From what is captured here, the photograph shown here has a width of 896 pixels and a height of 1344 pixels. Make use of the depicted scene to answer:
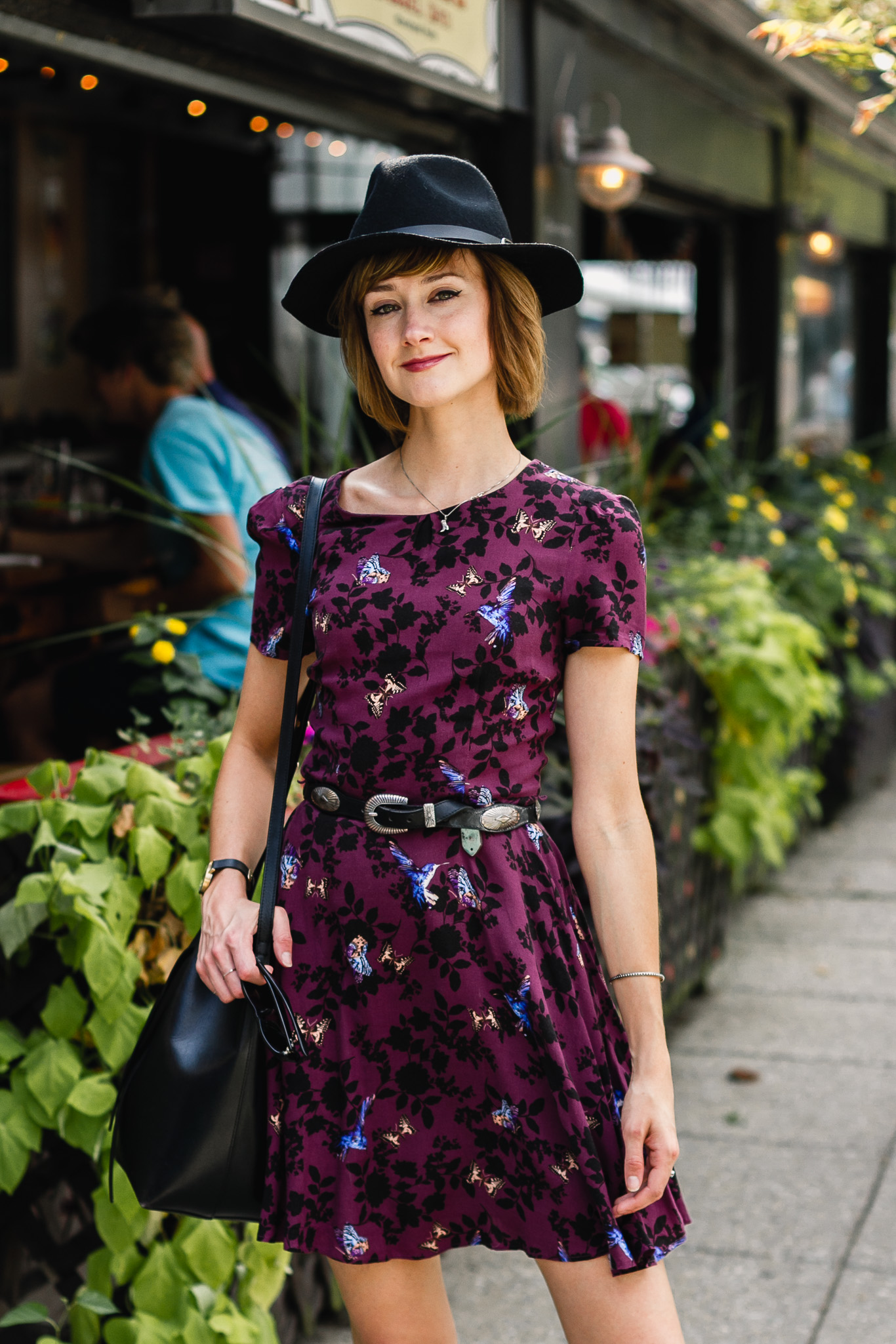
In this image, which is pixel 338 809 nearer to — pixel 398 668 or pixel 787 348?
pixel 398 668

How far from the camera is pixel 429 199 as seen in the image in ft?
5.70

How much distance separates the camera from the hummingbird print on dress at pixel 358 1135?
1733 mm

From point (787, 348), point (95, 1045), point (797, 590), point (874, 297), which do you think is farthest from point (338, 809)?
point (874, 297)

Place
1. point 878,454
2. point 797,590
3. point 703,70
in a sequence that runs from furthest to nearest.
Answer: point 878,454
point 703,70
point 797,590

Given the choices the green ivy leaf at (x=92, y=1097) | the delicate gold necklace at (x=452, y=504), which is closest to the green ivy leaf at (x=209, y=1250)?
the green ivy leaf at (x=92, y=1097)

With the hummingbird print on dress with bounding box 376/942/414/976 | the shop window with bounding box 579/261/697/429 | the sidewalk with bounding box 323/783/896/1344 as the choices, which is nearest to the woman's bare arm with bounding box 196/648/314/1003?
the hummingbird print on dress with bounding box 376/942/414/976

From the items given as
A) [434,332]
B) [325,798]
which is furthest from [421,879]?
[434,332]

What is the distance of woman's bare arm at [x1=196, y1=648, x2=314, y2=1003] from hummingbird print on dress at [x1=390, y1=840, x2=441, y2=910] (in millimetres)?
177

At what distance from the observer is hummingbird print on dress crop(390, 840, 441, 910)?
1.71 m

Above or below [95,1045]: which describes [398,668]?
above

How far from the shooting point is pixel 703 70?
6422 mm

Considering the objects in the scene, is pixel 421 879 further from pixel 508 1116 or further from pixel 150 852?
pixel 150 852

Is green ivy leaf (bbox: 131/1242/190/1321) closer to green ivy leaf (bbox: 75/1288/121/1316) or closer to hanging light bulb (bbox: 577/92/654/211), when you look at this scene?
green ivy leaf (bbox: 75/1288/121/1316)

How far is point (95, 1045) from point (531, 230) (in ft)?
10.9
